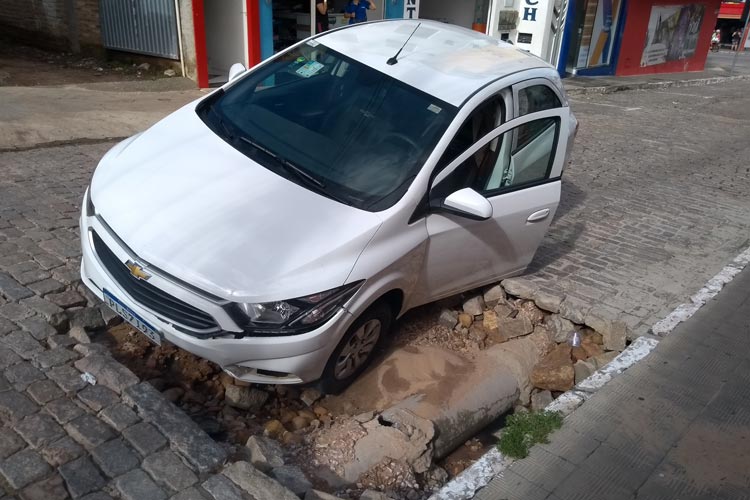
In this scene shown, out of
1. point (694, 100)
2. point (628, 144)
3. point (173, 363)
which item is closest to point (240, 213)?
point (173, 363)

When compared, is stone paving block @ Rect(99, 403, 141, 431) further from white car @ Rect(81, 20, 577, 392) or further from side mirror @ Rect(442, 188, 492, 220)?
side mirror @ Rect(442, 188, 492, 220)

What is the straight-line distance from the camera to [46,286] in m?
4.45

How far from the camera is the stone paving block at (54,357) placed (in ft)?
12.0

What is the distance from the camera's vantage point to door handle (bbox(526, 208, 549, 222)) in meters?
4.84

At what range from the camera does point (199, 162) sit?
3961 mm

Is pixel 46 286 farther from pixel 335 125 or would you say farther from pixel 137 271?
pixel 335 125

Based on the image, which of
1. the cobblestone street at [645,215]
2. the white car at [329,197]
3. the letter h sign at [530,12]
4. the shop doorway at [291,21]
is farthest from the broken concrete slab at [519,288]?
the letter h sign at [530,12]

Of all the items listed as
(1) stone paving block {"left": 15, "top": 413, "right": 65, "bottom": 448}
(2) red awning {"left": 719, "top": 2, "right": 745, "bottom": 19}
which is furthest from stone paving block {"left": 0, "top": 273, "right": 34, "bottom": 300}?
(2) red awning {"left": 719, "top": 2, "right": 745, "bottom": 19}

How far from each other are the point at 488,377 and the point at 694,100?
1687 cm

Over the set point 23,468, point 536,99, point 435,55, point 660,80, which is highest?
point 435,55

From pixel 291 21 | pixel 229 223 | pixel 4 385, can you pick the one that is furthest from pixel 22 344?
pixel 291 21

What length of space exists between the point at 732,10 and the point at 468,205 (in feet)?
160

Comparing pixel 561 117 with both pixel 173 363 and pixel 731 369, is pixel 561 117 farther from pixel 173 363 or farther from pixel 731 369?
pixel 173 363

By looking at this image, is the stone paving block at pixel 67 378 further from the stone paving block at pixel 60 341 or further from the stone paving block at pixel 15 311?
the stone paving block at pixel 15 311
